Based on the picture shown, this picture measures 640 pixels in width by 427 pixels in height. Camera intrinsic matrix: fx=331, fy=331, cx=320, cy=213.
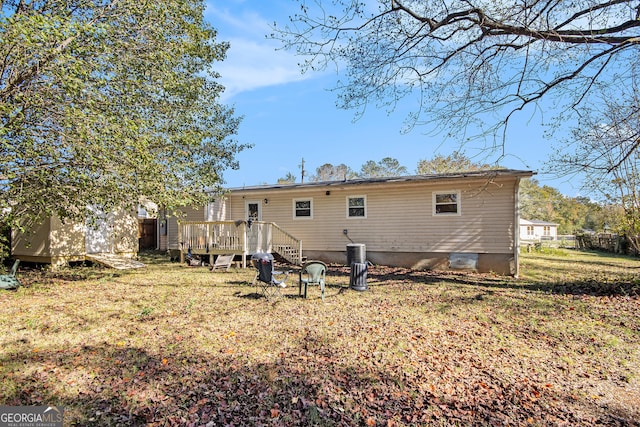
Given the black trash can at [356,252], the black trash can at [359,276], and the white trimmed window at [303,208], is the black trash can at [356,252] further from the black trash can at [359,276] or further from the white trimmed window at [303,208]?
the black trash can at [359,276]

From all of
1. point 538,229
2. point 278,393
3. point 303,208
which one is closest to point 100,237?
point 303,208

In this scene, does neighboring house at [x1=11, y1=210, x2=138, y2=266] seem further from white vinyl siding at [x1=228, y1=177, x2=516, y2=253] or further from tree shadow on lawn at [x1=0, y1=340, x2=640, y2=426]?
tree shadow on lawn at [x1=0, y1=340, x2=640, y2=426]

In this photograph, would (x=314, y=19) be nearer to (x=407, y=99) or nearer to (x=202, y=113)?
(x=407, y=99)

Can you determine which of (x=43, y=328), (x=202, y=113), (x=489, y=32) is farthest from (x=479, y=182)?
(x=43, y=328)

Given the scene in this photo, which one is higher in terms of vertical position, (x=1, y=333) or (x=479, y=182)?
(x=479, y=182)

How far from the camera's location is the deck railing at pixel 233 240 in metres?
12.5

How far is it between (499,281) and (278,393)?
8392 mm

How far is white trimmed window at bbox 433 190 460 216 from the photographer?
38.0 ft

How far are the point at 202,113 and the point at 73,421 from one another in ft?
32.5

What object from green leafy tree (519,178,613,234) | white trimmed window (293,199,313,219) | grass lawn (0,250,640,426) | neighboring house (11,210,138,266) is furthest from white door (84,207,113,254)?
green leafy tree (519,178,613,234)

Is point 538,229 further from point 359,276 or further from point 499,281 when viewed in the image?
point 359,276

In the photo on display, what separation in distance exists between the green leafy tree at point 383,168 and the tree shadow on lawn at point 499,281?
3272cm

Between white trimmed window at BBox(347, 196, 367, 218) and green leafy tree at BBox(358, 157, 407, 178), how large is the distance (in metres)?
30.5

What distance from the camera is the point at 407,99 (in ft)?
24.1
